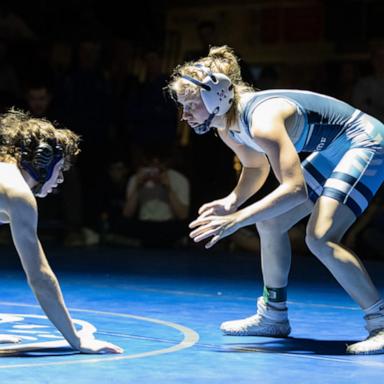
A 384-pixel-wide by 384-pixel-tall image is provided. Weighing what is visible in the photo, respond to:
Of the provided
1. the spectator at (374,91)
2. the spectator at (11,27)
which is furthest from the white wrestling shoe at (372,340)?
the spectator at (11,27)

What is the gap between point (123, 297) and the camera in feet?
23.1

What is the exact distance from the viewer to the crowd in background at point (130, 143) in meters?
10.5

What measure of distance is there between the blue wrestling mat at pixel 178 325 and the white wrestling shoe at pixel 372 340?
0.07 metres

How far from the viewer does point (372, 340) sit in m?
5.12

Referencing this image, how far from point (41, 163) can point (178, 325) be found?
1.45 meters

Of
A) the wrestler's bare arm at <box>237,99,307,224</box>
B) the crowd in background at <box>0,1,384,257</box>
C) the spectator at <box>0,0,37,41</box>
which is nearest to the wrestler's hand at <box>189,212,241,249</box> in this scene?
the wrestler's bare arm at <box>237,99,307,224</box>

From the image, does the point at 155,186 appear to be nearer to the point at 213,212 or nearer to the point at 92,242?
the point at 92,242

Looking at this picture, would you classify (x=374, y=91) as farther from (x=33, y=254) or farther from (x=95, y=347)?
(x=33, y=254)

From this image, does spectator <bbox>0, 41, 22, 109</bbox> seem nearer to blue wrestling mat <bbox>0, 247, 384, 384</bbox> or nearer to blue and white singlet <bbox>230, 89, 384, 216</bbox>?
blue wrestling mat <bbox>0, 247, 384, 384</bbox>

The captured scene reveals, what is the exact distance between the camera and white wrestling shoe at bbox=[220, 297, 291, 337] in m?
5.61

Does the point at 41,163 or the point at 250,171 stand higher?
the point at 250,171

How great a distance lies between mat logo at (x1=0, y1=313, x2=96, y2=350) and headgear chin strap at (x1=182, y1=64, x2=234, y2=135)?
1135 millimetres

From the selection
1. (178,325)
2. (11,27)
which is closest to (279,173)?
(178,325)

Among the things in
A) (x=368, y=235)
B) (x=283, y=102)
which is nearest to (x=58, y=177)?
(x=283, y=102)
